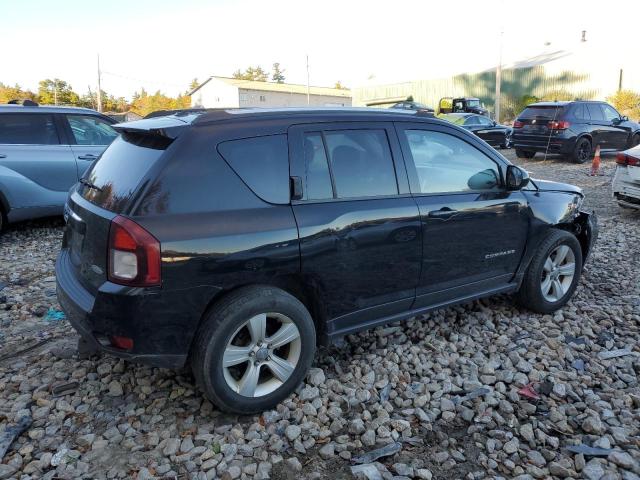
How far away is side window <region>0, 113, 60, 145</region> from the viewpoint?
673cm

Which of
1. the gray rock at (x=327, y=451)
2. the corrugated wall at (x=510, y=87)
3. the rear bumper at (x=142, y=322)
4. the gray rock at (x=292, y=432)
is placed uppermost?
the corrugated wall at (x=510, y=87)

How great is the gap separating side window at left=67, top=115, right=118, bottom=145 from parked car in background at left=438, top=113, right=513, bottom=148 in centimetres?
1277

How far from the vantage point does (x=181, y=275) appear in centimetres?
270

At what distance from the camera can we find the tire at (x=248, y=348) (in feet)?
9.26

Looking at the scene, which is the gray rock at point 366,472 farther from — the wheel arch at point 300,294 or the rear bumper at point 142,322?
the rear bumper at point 142,322

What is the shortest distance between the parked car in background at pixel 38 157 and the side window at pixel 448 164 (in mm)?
4903

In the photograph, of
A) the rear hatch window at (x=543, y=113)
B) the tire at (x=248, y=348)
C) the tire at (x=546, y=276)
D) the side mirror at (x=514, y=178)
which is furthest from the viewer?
the rear hatch window at (x=543, y=113)

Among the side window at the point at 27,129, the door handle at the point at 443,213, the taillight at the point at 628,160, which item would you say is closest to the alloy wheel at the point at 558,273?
the door handle at the point at 443,213

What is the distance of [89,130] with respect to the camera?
749 centimetres

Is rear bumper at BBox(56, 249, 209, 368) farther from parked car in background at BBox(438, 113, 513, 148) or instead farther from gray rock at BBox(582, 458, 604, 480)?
parked car in background at BBox(438, 113, 513, 148)

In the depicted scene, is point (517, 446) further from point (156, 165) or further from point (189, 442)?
point (156, 165)

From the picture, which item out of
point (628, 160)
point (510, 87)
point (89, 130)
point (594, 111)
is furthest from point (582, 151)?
point (510, 87)

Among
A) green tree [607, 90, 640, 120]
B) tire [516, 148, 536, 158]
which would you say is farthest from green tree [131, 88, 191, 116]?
tire [516, 148, 536, 158]

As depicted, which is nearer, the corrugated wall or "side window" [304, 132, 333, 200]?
"side window" [304, 132, 333, 200]
